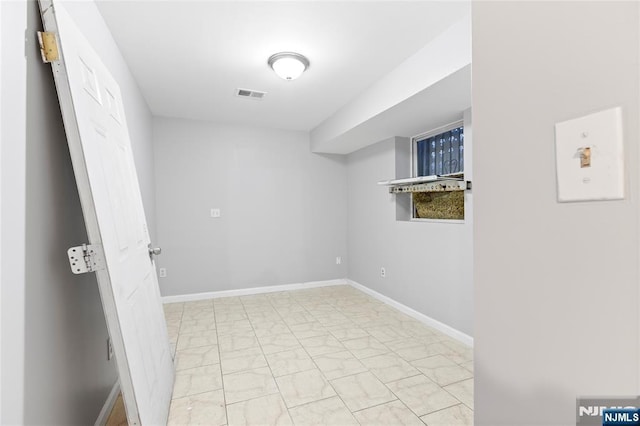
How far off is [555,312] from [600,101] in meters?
0.33

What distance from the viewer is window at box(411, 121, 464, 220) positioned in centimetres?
317

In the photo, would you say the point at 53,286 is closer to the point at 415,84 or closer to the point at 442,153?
the point at 415,84

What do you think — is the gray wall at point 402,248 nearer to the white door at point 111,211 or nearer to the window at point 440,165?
the window at point 440,165

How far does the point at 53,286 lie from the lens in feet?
4.01

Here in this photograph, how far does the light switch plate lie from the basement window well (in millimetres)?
2451

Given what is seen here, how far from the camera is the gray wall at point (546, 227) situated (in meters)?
0.43

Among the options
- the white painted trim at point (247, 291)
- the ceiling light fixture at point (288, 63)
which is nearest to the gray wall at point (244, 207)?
the white painted trim at point (247, 291)

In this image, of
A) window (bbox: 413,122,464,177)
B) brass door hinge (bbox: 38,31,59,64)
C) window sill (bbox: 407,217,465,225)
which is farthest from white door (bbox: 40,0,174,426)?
window (bbox: 413,122,464,177)

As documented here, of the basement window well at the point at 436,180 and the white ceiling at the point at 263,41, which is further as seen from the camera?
the basement window well at the point at 436,180

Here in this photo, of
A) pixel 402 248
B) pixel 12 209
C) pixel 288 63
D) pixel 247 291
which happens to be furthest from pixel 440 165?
pixel 12 209

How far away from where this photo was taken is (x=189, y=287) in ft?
13.7

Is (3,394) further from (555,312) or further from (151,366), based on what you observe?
(555,312)

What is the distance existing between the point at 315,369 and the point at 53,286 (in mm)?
1743

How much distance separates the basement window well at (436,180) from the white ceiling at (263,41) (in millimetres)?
1063
